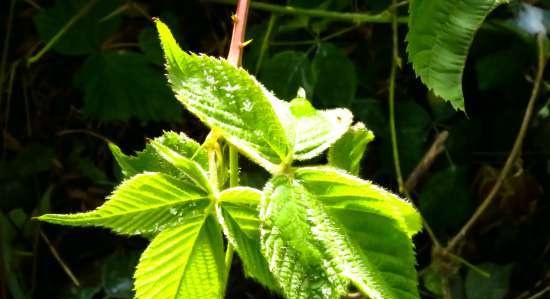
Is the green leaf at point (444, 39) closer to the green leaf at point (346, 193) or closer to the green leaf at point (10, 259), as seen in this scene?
the green leaf at point (346, 193)

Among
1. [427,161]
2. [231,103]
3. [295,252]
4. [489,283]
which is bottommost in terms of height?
[489,283]

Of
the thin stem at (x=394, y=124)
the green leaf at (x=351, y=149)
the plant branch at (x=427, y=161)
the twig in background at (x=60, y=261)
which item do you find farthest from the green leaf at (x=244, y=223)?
the twig in background at (x=60, y=261)

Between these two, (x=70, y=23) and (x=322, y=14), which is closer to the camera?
(x=322, y=14)

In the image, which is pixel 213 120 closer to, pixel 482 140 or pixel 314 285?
pixel 314 285

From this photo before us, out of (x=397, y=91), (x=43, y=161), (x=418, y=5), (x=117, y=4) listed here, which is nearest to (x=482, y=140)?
(x=397, y=91)

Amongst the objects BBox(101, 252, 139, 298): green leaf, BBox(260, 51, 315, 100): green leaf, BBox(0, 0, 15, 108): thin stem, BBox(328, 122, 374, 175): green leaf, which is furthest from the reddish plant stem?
BBox(0, 0, 15, 108): thin stem

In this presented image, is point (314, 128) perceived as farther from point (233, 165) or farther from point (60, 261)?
point (60, 261)

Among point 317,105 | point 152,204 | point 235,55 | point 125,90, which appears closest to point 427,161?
point 317,105

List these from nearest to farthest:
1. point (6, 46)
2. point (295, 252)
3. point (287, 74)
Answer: point (295, 252)
point (287, 74)
point (6, 46)
